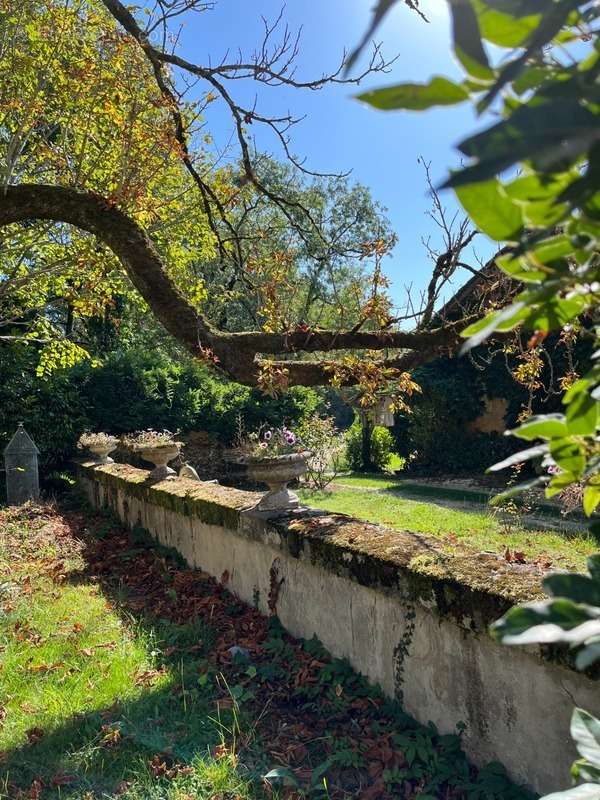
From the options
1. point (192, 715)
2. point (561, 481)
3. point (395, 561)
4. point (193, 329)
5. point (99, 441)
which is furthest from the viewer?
point (99, 441)

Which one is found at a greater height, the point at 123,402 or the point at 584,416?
the point at 123,402

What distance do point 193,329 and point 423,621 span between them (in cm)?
270

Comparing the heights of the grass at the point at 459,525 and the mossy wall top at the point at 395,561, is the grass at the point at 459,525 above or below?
below

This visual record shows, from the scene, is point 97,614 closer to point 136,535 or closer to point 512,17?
point 136,535

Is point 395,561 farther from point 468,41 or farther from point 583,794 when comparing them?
point 468,41

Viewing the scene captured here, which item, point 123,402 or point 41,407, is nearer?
point 41,407

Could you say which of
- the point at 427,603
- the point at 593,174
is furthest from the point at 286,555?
the point at 593,174

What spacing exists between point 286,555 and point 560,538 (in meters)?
4.36

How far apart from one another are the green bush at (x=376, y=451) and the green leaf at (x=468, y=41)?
17.7 metres

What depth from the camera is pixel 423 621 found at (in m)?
3.05

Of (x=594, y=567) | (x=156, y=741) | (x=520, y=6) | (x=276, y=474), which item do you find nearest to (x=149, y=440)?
(x=276, y=474)

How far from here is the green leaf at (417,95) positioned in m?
0.61

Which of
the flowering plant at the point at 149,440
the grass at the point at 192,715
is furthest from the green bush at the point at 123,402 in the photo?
the grass at the point at 192,715

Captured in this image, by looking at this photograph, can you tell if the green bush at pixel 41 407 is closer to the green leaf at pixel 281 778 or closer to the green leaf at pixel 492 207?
the green leaf at pixel 281 778
